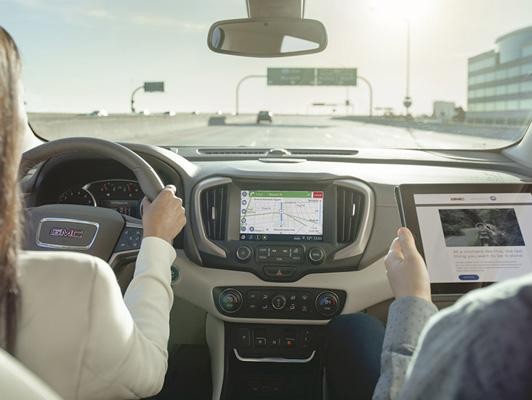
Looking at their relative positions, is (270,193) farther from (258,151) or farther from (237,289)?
(258,151)

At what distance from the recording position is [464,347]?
1.01 m

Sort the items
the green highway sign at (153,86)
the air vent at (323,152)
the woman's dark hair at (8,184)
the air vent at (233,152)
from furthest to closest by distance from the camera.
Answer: the green highway sign at (153,86), the air vent at (323,152), the air vent at (233,152), the woman's dark hair at (8,184)

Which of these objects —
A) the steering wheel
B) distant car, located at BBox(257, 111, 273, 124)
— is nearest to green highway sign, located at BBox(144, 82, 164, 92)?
the steering wheel

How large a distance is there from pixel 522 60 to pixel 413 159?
1.76m

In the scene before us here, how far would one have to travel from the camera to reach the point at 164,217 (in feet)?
9.18

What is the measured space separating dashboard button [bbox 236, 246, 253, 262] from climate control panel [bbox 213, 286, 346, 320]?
20 centimetres

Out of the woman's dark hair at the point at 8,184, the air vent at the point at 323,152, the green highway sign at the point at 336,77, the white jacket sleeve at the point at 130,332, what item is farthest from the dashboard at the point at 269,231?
the green highway sign at the point at 336,77

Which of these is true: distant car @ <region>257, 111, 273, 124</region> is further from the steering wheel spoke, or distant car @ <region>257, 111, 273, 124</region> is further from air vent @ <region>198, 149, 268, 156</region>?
the steering wheel spoke

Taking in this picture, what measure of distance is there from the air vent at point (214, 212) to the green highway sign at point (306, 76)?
27.6m

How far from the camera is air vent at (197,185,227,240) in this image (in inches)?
161

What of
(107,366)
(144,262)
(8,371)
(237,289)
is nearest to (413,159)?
(237,289)

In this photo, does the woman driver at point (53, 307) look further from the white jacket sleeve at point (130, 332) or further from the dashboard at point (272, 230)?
the dashboard at point (272, 230)

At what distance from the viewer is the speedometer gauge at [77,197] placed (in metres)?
3.98

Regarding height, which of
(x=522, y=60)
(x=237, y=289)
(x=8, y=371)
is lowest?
(x=237, y=289)
